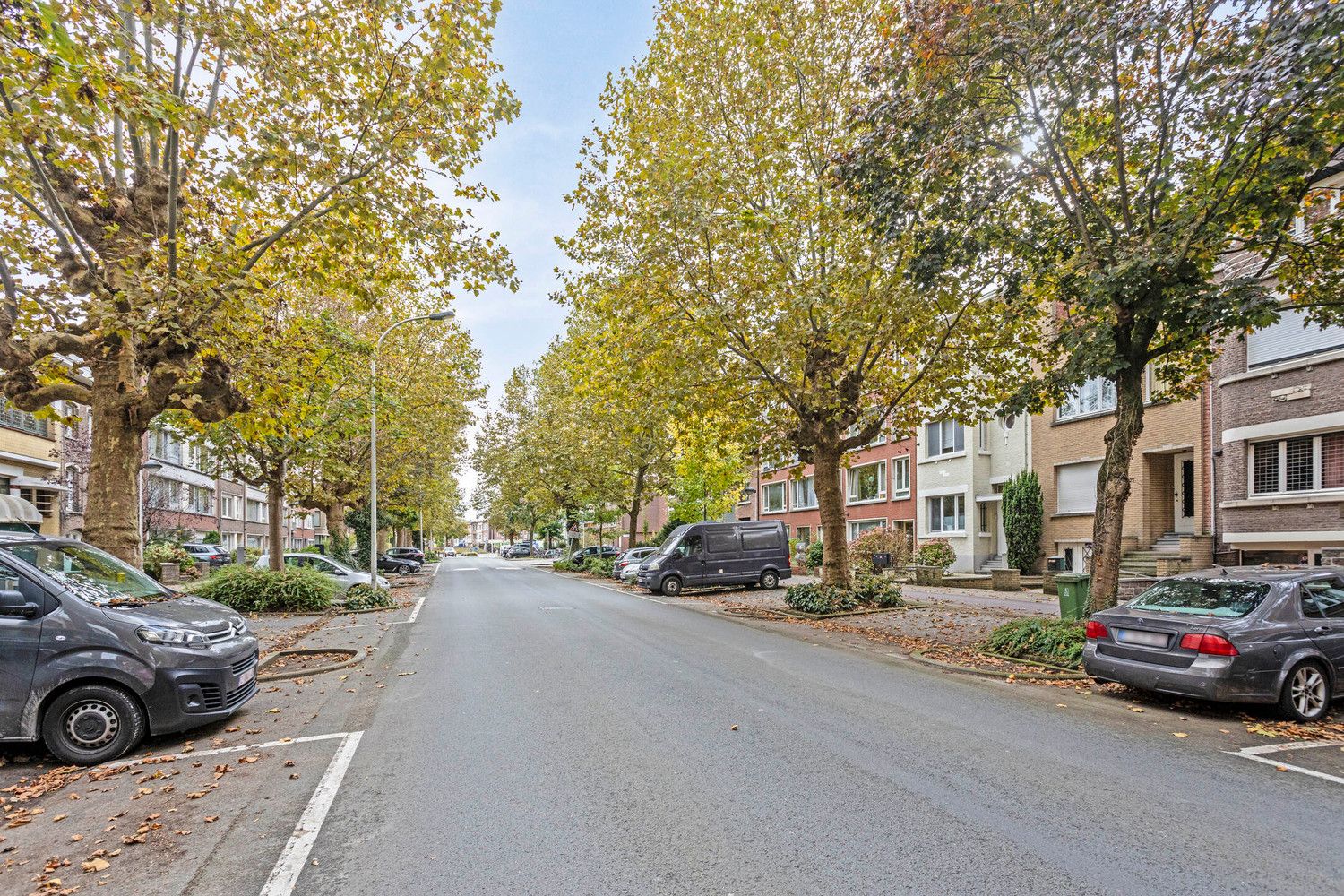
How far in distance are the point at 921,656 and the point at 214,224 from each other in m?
12.3

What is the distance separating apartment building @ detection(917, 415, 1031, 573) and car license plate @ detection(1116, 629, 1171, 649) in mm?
20260

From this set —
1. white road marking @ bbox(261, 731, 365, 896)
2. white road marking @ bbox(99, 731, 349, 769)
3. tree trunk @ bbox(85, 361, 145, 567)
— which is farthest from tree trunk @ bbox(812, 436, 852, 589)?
tree trunk @ bbox(85, 361, 145, 567)

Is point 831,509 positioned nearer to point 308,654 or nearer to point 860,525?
point 308,654

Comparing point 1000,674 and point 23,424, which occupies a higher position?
point 23,424

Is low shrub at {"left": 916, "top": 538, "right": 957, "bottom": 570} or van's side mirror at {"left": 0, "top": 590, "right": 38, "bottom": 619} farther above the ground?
van's side mirror at {"left": 0, "top": 590, "right": 38, "bottom": 619}

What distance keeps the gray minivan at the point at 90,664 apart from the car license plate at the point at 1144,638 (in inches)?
341

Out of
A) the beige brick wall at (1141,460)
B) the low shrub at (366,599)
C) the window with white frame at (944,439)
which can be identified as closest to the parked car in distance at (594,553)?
the window with white frame at (944,439)

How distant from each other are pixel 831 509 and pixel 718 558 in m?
8.12

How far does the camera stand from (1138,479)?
21.9 metres

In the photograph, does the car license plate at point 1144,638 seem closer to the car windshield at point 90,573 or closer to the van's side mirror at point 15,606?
the car windshield at point 90,573

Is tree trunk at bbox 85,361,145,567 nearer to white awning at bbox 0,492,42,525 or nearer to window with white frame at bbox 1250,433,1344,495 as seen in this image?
white awning at bbox 0,492,42,525

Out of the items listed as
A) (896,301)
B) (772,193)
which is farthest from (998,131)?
(772,193)

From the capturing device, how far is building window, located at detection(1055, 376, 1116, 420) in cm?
2315

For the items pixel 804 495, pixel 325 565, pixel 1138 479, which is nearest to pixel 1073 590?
pixel 1138 479
